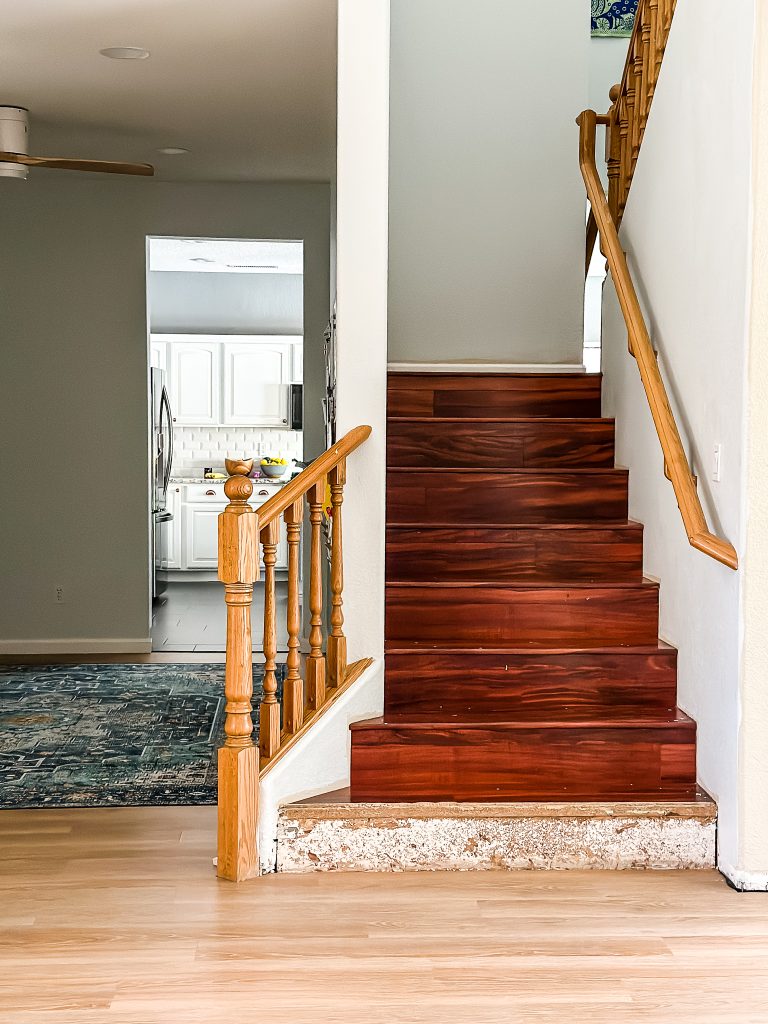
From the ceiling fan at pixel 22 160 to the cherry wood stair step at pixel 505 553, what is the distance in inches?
86.8

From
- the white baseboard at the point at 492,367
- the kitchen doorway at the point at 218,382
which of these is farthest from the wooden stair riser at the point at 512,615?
the kitchen doorway at the point at 218,382

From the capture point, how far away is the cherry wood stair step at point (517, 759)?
3.52 m

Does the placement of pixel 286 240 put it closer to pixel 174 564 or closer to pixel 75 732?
pixel 75 732

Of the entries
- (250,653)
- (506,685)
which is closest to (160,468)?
(506,685)

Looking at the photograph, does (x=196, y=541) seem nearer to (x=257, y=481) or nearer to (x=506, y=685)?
(x=257, y=481)

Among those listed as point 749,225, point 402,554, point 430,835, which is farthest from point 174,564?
point 749,225

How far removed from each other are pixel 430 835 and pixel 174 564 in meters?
7.58

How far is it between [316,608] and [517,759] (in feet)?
2.68

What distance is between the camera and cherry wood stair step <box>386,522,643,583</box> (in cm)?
415

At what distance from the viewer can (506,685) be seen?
370 cm

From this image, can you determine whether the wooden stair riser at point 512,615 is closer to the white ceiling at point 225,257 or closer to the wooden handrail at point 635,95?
the wooden handrail at point 635,95

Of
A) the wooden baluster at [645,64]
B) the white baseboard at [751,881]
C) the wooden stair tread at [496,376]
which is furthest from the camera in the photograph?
the wooden stair tread at [496,376]

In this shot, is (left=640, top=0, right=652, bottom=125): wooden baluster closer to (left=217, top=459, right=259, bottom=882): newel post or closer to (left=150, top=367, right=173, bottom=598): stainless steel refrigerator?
(left=217, top=459, right=259, bottom=882): newel post

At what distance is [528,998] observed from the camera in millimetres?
2613
